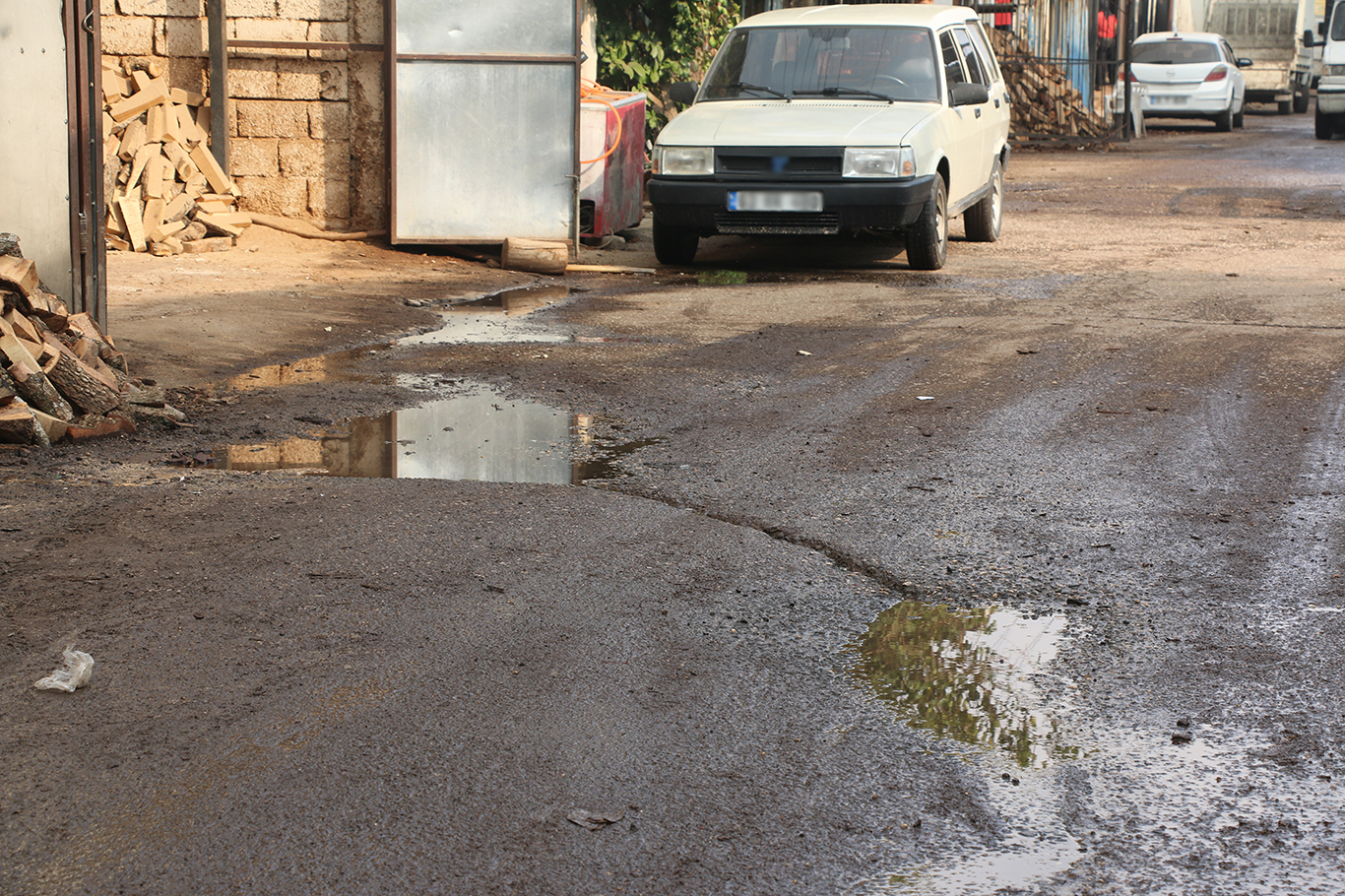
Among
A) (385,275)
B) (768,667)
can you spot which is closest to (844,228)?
(385,275)

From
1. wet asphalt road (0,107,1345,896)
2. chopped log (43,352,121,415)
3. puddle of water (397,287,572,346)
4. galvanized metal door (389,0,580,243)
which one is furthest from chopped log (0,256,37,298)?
galvanized metal door (389,0,580,243)

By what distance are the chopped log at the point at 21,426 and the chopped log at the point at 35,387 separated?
76mm

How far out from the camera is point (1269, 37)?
36125mm

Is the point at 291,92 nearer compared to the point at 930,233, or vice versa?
the point at 930,233

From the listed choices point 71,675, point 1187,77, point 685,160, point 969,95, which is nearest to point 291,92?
point 685,160

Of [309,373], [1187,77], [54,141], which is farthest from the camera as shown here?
[1187,77]

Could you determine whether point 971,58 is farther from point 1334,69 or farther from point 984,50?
point 1334,69

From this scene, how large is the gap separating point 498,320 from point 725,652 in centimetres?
552

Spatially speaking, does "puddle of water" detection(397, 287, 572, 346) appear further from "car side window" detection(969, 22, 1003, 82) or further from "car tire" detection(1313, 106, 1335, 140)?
"car tire" detection(1313, 106, 1335, 140)

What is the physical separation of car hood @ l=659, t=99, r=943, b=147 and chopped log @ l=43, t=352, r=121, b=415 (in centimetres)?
563

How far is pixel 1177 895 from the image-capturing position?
247cm

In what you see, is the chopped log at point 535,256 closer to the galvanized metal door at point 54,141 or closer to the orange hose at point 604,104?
the orange hose at point 604,104

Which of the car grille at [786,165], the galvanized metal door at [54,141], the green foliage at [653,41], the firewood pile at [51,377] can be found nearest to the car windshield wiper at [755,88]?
the car grille at [786,165]

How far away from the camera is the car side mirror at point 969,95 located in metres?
11.2
